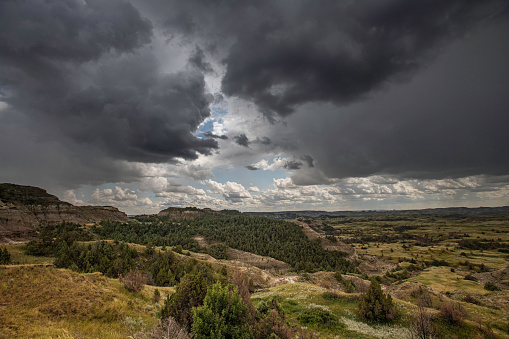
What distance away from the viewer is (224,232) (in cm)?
13425

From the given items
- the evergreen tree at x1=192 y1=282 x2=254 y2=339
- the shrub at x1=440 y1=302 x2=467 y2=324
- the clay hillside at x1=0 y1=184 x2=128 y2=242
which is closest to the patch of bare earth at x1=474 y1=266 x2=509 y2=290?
the shrub at x1=440 y1=302 x2=467 y2=324

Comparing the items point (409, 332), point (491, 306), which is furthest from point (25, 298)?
point (491, 306)

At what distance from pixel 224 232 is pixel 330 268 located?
→ 6609 centimetres

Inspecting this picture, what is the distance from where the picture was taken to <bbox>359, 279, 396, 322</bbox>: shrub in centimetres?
2098

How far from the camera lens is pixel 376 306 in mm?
21312

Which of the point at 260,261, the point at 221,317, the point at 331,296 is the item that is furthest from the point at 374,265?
the point at 221,317

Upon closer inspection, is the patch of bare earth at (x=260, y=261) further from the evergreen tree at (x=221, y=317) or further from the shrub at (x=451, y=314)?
the evergreen tree at (x=221, y=317)

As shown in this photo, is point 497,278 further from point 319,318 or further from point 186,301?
point 186,301

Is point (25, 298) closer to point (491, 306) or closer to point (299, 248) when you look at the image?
point (491, 306)

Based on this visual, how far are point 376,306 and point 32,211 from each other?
150864mm

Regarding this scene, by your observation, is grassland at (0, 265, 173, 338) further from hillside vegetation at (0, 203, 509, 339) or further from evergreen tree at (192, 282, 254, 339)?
evergreen tree at (192, 282, 254, 339)

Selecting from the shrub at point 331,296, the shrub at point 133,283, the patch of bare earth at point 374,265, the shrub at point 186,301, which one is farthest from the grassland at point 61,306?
the patch of bare earth at point 374,265

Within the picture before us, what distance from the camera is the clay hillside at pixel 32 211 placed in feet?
273

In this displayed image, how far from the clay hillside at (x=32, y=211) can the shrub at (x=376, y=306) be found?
10384 centimetres
